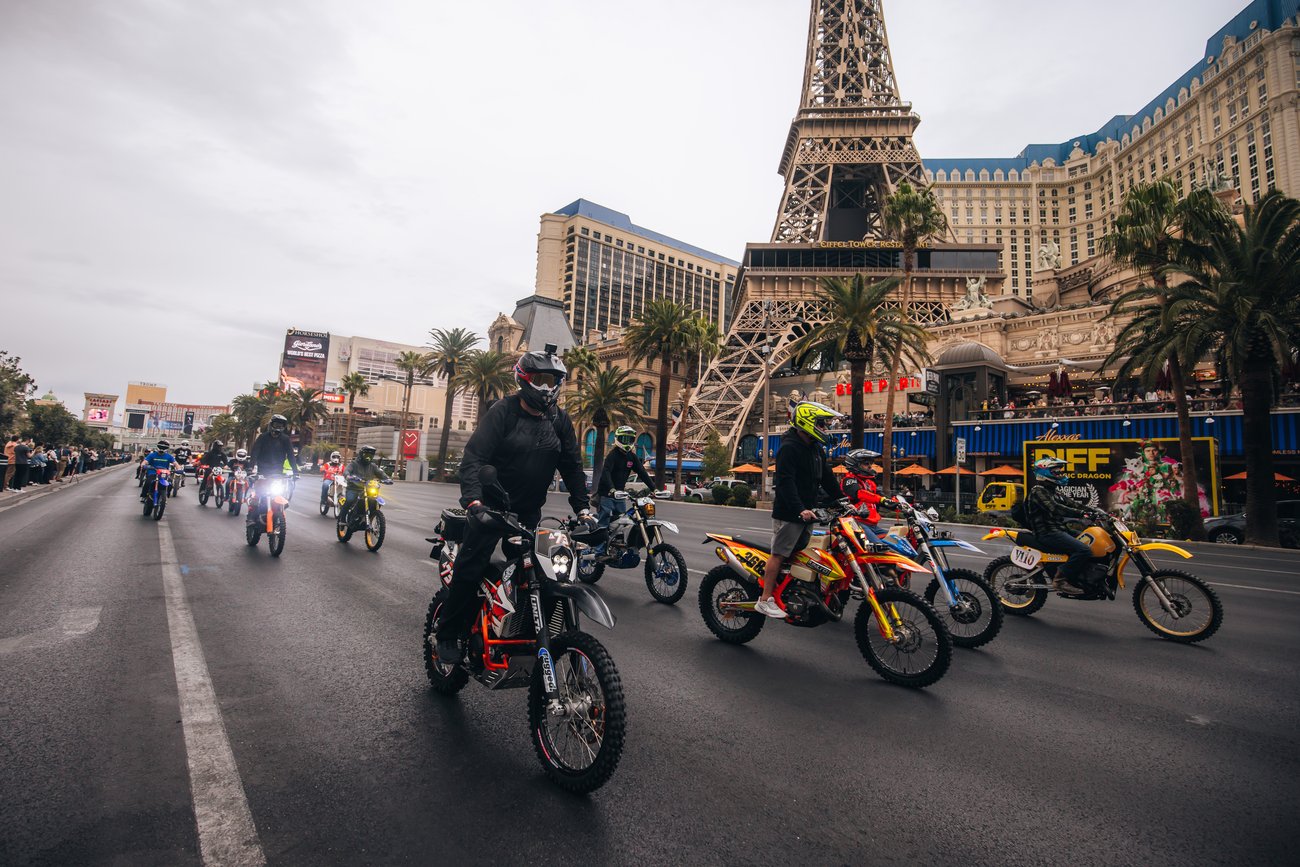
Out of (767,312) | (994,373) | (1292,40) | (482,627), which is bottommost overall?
(482,627)

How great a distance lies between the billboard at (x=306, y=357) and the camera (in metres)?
136

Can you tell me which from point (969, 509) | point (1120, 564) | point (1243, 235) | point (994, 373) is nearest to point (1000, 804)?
point (1120, 564)

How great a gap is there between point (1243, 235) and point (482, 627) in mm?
25777

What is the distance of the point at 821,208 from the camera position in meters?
61.4

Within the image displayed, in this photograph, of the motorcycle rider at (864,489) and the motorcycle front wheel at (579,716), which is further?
the motorcycle rider at (864,489)

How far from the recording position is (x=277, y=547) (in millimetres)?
8930

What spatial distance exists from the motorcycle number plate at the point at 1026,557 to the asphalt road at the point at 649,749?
767mm

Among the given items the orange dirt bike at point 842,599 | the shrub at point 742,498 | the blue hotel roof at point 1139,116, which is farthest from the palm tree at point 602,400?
the blue hotel roof at point 1139,116

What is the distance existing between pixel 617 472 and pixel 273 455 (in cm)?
526

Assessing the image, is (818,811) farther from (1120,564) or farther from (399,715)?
(1120,564)

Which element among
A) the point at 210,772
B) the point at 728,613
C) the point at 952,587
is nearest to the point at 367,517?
the point at 728,613

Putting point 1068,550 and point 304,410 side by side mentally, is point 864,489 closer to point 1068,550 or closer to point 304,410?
point 1068,550

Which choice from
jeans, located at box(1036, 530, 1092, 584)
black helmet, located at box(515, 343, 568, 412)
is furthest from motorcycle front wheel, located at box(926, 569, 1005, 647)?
black helmet, located at box(515, 343, 568, 412)

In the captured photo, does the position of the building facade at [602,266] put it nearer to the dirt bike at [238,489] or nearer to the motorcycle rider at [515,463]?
the dirt bike at [238,489]
